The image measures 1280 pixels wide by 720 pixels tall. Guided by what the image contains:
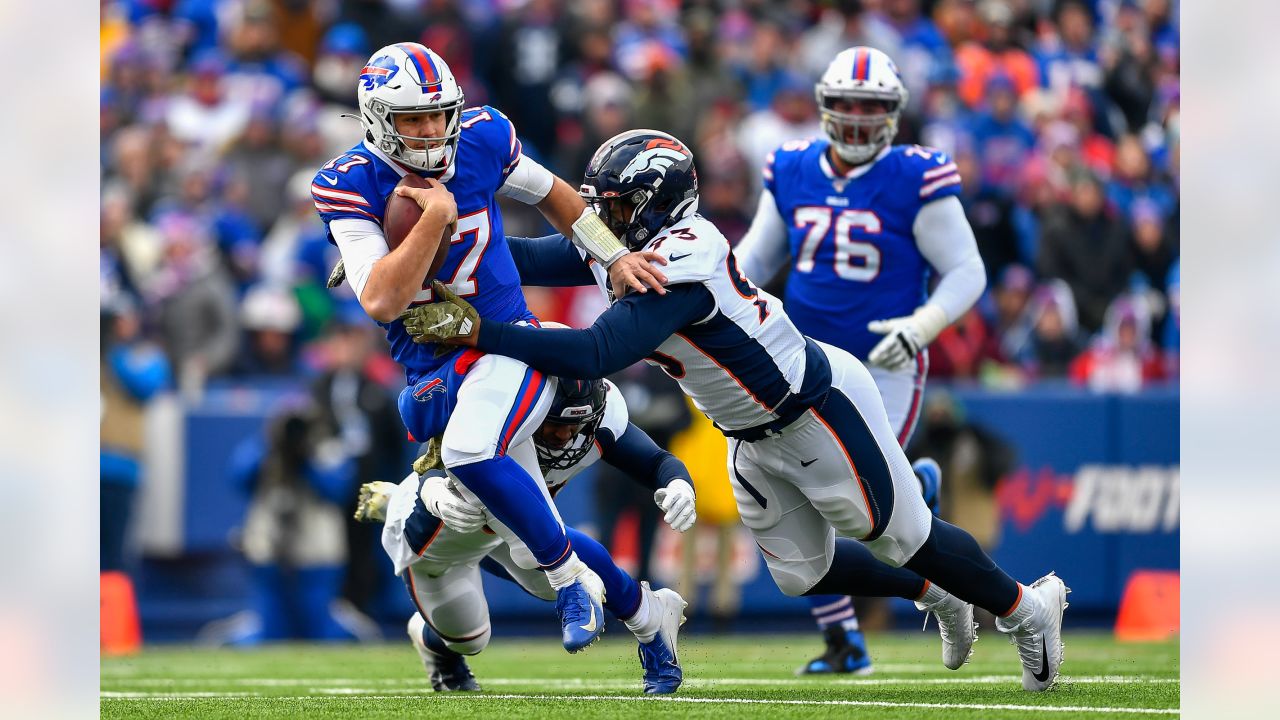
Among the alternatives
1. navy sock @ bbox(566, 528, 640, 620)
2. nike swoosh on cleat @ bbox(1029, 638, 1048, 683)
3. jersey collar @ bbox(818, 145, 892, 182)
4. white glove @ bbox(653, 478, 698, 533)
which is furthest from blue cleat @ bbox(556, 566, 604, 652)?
jersey collar @ bbox(818, 145, 892, 182)

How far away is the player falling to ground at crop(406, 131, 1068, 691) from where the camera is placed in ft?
14.4

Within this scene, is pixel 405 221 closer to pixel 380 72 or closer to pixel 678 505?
pixel 380 72

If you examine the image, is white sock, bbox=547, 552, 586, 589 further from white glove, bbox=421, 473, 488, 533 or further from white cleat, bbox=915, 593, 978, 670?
white cleat, bbox=915, 593, 978, 670

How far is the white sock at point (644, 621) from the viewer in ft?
16.0

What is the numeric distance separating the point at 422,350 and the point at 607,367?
2.18ft

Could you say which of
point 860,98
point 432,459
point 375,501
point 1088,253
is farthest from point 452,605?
point 1088,253

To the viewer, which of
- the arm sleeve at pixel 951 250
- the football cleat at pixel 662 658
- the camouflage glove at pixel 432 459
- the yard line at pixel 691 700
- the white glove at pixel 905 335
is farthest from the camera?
the arm sleeve at pixel 951 250

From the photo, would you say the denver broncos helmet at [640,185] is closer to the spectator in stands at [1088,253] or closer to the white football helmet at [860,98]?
the white football helmet at [860,98]

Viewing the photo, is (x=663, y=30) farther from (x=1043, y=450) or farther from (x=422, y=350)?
(x=422, y=350)

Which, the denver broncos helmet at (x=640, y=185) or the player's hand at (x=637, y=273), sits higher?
the denver broncos helmet at (x=640, y=185)

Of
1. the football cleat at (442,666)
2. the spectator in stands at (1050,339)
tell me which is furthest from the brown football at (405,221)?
the spectator in stands at (1050,339)

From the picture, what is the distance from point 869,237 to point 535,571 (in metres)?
1.74

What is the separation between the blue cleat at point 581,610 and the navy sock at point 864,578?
0.80 m

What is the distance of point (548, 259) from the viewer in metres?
5.12
